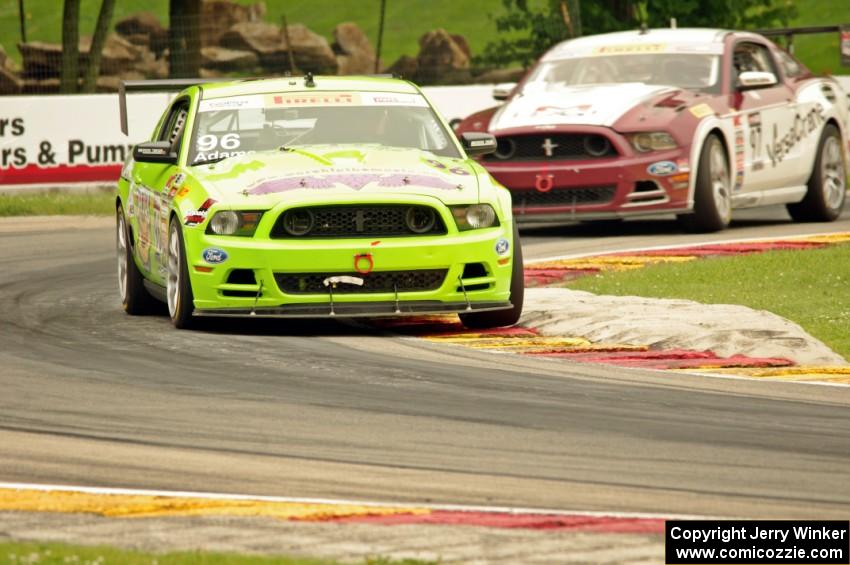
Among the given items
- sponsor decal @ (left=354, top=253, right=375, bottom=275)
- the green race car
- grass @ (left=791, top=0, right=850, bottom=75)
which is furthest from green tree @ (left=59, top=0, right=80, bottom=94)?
grass @ (left=791, top=0, right=850, bottom=75)

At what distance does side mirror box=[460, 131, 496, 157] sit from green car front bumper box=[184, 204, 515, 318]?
1.37 metres

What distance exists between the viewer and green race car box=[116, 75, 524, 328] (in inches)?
427

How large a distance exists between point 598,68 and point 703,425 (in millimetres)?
10185

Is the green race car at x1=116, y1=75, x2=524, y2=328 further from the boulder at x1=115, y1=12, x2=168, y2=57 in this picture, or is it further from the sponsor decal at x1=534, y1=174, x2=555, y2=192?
the boulder at x1=115, y1=12, x2=168, y2=57

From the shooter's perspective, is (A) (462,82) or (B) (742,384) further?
(A) (462,82)

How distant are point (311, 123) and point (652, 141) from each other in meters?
5.12

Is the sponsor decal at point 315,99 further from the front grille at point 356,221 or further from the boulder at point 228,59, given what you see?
the boulder at point 228,59

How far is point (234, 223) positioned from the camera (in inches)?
429

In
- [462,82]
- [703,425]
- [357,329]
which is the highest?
[703,425]

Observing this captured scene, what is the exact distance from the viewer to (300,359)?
10.0 meters

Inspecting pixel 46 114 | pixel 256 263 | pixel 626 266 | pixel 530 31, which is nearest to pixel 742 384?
pixel 256 263

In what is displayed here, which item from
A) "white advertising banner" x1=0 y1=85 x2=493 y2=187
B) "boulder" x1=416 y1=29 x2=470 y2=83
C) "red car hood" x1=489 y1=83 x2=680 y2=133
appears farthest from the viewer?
"boulder" x1=416 y1=29 x2=470 y2=83

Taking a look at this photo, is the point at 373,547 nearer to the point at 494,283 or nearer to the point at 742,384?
the point at 742,384

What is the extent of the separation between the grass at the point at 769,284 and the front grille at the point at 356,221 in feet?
7.24
